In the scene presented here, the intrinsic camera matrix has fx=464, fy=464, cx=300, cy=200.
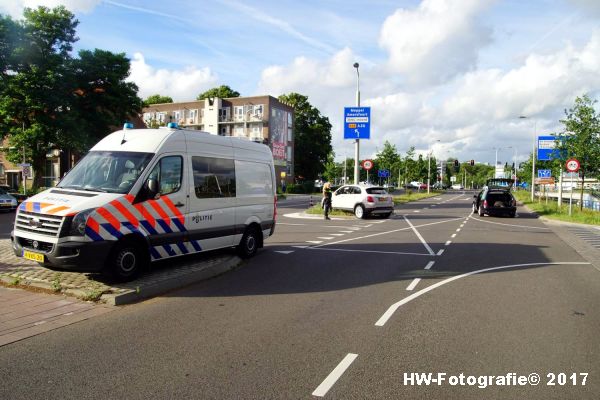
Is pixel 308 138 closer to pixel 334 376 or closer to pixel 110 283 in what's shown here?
pixel 110 283

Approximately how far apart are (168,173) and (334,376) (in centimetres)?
506

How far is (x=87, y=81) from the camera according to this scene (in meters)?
38.7

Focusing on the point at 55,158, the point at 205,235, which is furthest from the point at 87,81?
the point at 205,235

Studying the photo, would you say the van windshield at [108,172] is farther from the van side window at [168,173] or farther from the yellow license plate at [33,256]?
the yellow license plate at [33,256]

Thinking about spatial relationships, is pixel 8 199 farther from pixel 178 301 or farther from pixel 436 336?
pixel 436 336

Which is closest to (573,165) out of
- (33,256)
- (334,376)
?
(334,376)

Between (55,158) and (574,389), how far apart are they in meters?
54.4

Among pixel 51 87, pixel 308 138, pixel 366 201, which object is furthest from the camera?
pixel 308 138

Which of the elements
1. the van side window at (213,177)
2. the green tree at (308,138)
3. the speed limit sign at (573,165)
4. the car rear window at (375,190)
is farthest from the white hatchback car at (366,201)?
the green tree at (308,138)

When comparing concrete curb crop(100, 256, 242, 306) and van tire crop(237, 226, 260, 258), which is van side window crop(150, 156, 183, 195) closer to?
concrete curb crop(100, 256, 242, 306)

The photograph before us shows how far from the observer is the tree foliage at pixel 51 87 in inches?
1312

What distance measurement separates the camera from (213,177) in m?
9.02

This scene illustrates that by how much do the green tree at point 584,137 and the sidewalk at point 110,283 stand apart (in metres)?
22.9

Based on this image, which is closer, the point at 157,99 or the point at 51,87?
the point at 51,87
